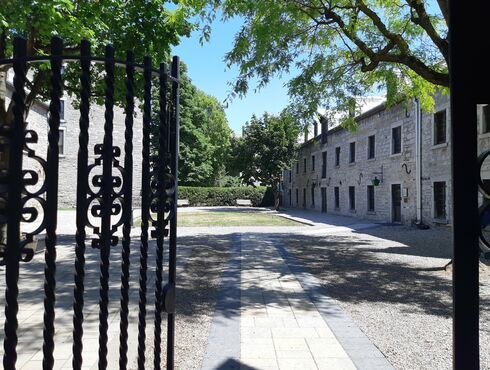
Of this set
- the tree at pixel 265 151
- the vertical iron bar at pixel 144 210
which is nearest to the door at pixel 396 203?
the tree at pixel 265 151

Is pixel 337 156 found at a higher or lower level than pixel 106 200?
higher

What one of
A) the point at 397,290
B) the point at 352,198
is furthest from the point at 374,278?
the point at 352,198

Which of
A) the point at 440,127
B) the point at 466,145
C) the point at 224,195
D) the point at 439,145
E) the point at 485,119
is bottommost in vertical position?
the point at 224,195

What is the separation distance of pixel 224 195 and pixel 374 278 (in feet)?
113

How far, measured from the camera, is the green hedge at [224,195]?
40.2 metres

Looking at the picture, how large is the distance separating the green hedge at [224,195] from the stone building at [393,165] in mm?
11697

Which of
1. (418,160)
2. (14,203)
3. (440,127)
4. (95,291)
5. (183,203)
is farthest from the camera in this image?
(183,203)

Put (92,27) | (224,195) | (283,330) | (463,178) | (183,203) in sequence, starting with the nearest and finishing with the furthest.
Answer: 1. (463,178)
2. (283,330)
3. (92,27)
4. (183,203)
5. (224,195)

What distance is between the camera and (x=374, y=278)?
7.34 meters

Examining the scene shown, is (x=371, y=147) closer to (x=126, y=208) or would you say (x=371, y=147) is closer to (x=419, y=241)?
(x=419, y=241)

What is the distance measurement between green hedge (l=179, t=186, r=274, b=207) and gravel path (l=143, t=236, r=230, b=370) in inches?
1160

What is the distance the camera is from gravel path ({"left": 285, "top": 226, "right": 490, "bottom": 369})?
12.9ft

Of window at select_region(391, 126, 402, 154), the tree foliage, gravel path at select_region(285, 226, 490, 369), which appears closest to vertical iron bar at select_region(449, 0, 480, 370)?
gravel path at select_region(285, 226, 490, 369)

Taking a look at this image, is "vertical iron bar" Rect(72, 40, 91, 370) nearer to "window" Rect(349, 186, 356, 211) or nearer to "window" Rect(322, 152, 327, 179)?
"window" Rect(349, 186, 356, 211)
